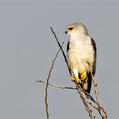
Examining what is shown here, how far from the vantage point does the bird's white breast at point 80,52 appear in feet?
23.2

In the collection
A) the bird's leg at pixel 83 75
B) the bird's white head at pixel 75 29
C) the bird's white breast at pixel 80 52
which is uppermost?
the bird's white head at pixel 75 29

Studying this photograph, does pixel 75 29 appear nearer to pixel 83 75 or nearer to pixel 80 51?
pixel 80 51

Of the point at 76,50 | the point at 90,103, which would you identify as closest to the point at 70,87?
the point at 90,103

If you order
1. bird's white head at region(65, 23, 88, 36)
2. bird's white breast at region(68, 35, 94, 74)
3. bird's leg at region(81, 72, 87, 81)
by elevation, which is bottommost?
bird's leg at region(81, 72, 87, 81)

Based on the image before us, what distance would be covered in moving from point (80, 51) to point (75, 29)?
0.64 m

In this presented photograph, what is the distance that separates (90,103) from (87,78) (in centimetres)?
459

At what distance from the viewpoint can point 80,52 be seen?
279 inches

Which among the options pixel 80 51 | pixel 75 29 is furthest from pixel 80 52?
pixel 75 29

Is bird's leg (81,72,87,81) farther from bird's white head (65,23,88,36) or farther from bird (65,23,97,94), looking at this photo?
bird's white head (65,23,88,36)

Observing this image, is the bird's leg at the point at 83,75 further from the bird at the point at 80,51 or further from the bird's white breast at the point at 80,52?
the bird's white breast at the point at 80,52

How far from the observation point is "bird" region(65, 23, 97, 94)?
7.10 m

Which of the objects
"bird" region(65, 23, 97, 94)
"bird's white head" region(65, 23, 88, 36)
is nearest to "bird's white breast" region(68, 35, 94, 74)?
"bird" region(65, 23, 97, 94)

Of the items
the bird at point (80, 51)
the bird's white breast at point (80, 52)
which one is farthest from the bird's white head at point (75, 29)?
the bird's white breast at point (80, 52)

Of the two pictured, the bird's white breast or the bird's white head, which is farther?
the bird's white head
